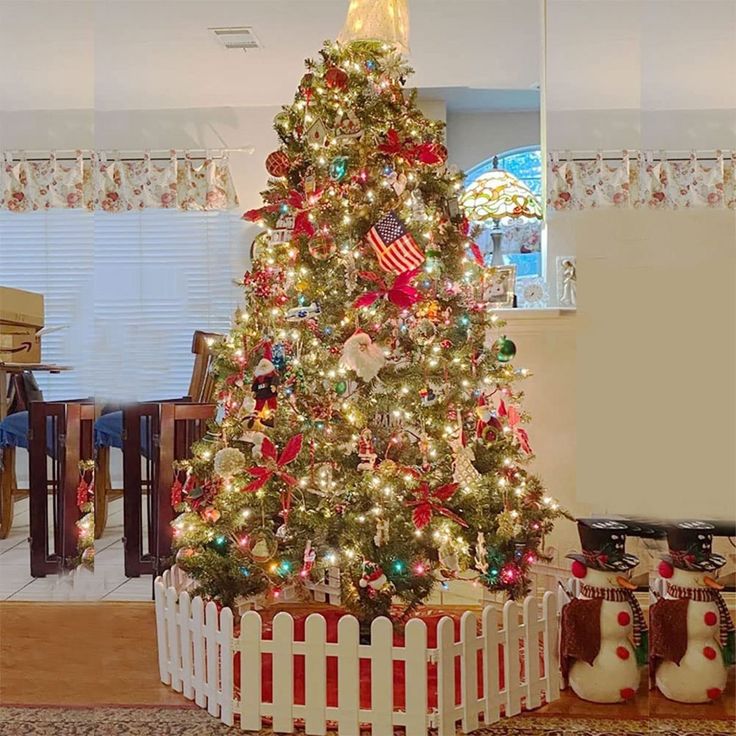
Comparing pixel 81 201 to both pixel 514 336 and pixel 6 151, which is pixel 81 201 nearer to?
pixel 6 151

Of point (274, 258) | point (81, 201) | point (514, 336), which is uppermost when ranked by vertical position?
point (81, 201)

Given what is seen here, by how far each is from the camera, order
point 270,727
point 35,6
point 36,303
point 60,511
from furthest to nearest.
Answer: point 36,303 → point 35,6 → point 60,511 → point 270,727

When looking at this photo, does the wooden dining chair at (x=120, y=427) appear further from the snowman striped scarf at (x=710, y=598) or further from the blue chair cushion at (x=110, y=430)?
the snowman striped scarf at (x=710, y=598)

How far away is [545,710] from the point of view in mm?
1718

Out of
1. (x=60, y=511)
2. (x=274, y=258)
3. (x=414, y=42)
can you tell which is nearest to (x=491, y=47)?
(x=414, y=42)

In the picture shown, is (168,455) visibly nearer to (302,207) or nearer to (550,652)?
(302,207)

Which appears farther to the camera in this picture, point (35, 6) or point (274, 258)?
point (35, 6)

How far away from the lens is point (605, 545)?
1840 millimetres

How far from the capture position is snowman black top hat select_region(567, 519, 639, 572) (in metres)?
1.81

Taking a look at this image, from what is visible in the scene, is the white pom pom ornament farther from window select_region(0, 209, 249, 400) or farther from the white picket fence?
window select_region(0, 209, 249, 400)

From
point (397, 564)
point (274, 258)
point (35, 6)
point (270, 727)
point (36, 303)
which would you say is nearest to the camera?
point (270, 727)

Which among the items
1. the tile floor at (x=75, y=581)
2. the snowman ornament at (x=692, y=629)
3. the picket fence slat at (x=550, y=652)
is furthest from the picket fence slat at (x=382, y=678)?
the tile floor at (x=75, y=581)

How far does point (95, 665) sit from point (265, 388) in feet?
2.68

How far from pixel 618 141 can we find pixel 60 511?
285 centimetres
